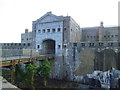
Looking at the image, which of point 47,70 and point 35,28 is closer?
point 47,70

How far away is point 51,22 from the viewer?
67.5ft

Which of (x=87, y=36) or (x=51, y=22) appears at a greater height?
(x=51, y=22)

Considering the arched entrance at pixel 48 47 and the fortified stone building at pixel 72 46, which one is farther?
the arched entrance at pixel 48 47

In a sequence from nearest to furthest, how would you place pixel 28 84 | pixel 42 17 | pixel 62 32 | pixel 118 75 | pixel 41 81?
1. pixel 28 84
2. pixel 118 75
3. pixel 41 81
4. pixel 62 32
5. pixel 42 17

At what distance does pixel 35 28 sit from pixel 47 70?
30.1 feet

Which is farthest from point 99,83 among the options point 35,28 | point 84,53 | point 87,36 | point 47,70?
point 35,28

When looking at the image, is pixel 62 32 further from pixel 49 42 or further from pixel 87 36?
pixel 87 36

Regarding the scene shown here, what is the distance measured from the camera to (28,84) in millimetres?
14602

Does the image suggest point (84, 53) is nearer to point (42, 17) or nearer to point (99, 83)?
point (99, 83)

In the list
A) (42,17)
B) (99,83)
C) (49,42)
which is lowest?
(99,83)

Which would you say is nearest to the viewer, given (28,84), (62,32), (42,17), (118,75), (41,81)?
(28,84)

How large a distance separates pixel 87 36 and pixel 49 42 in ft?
25.1

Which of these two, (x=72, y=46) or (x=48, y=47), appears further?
(x=48, y=47)

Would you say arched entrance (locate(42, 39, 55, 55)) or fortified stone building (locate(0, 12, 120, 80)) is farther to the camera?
arched entrance (locate(42, 39, 55, 55))
